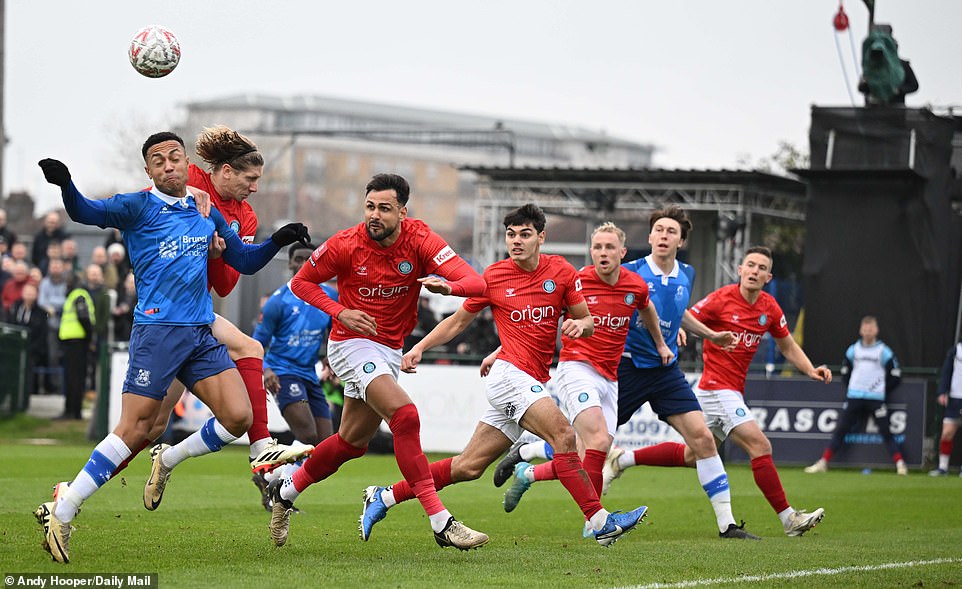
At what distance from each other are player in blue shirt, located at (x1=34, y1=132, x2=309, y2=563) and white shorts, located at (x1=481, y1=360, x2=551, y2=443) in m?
1.80

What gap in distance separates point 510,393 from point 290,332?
12.8 ft

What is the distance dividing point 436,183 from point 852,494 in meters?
122

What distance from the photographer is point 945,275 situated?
23797 millimetres

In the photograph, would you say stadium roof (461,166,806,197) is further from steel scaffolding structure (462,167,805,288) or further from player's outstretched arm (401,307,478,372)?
player's outstretched arm (401,307,478,372)

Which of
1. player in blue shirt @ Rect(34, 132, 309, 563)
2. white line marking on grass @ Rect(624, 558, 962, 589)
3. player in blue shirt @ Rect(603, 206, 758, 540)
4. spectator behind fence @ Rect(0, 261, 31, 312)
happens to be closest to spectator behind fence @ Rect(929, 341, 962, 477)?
player in blue shirt @ Rect(603, 206, 758, 540)

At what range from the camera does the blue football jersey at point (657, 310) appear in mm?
11641

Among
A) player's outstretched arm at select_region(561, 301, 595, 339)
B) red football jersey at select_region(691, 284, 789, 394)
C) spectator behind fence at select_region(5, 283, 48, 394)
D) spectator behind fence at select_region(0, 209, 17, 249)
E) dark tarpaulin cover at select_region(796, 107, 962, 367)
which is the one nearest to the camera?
player's outstretched arm at select_region(561, 301, 595, 339)

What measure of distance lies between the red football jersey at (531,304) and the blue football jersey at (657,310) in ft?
5.97

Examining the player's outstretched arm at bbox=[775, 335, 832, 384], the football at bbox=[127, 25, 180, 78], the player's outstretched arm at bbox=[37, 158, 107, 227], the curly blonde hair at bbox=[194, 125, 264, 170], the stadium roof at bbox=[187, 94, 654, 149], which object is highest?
the stadium roof at bbox=[187, 94, 654, 149]

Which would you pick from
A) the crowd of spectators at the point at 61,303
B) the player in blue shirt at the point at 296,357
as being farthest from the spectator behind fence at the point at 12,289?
the player in blue shirt at the point at 296,357

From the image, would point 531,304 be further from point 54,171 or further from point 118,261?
point 118,261

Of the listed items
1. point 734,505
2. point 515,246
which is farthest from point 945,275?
point 515,246

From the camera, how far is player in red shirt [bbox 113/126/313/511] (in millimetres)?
9281

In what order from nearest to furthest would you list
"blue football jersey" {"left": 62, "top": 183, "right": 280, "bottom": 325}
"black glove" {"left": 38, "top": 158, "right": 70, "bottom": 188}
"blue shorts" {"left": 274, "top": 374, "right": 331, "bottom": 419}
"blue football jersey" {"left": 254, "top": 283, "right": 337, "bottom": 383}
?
"black glove" {"left": 38, "top": 158, "right": 70, "bottom": 188} → "blue football jersey" {"left": 62, "top": 183, "right": 280, "bottom": 325} → "blue shorts" {"left": 274, "top": 374, "right": 331, "bottom": 419} → "blue football jersey" {"left": 254, "top": 283, "right": 337, "bottom": 383}
